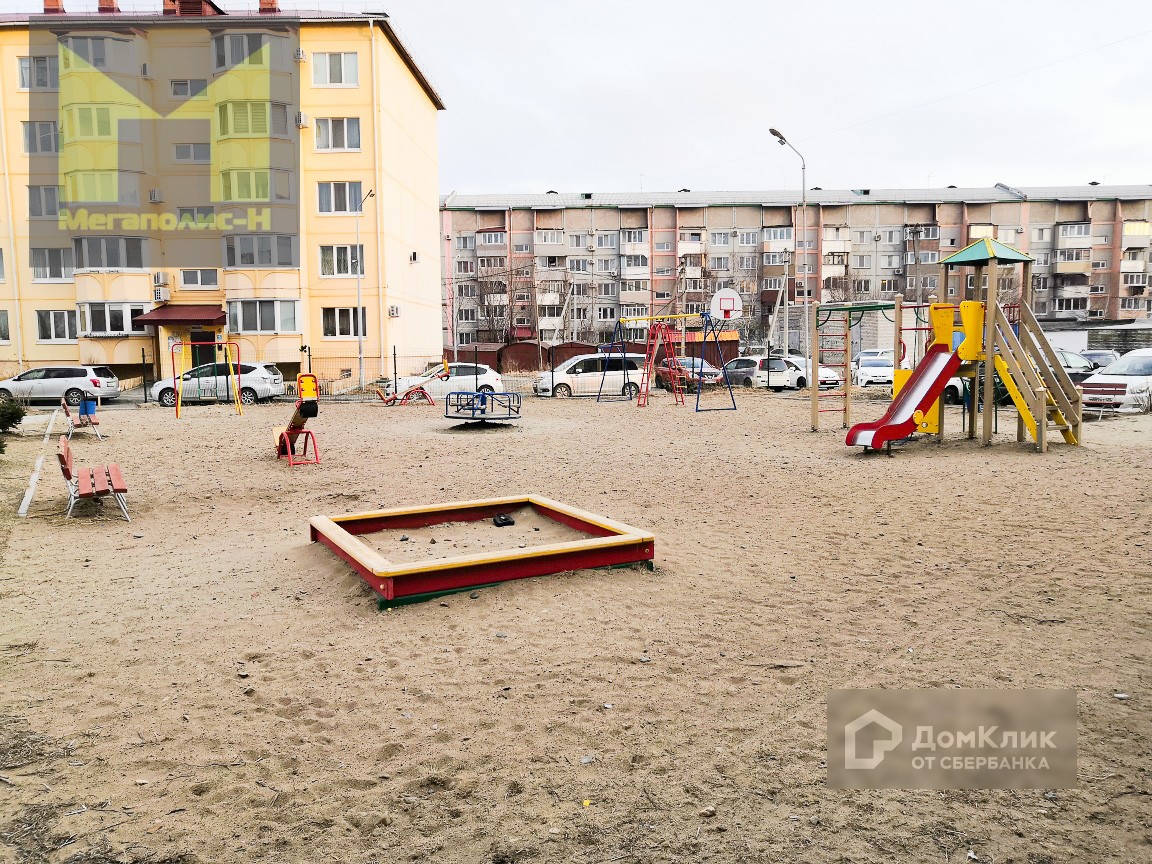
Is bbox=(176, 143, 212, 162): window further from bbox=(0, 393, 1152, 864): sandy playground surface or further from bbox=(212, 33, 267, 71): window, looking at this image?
bbox=(0, 393, 1152, 864): sandy playground surface

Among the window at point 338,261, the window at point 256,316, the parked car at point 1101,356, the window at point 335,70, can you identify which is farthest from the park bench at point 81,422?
the parked car at point 1101,356

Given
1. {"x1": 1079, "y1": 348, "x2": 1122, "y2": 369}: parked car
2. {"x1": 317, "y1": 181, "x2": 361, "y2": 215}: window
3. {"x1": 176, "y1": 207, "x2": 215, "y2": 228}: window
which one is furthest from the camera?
{"x1": 176, "y1": 207, "x2": 215, "y2": 228}: window

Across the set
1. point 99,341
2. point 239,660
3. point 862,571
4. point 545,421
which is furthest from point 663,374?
point 239,660

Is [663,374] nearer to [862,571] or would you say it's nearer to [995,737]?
[862,571]

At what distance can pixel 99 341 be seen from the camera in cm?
3703

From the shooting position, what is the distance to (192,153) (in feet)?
125

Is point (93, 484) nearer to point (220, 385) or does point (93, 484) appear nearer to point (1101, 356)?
point (220, 385)

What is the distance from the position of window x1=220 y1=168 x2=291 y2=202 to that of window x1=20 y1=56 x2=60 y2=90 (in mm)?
9316

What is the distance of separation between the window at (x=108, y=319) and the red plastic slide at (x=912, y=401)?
33.1m

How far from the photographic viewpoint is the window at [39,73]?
3806 cm

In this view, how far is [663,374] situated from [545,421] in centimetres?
1233

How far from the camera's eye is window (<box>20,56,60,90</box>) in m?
38.1

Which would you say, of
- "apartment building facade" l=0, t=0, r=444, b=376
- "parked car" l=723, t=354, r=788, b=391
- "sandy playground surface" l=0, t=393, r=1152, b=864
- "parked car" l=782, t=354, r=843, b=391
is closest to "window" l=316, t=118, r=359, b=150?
"apartment building facade" l=0, t=0, r=444, b=376

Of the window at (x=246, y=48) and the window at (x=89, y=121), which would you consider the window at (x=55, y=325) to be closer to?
the window at (x=89, y=121)
